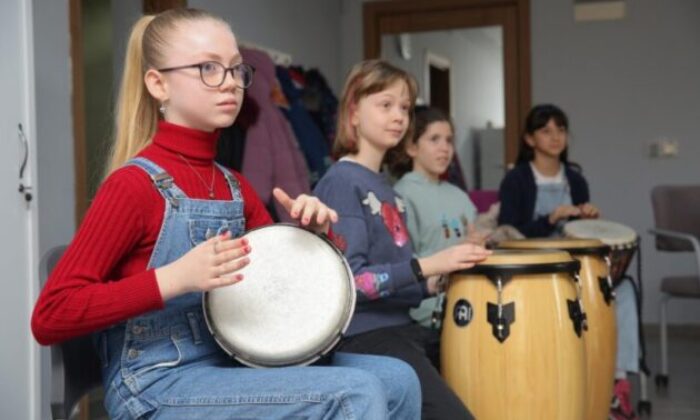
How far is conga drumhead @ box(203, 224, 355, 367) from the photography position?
4.67 feet

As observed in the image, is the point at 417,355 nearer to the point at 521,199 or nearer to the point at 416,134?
the point at 416,134

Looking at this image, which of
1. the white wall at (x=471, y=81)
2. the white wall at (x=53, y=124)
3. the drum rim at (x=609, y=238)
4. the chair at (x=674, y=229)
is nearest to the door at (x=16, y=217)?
the white wall at (x=53, y=124)

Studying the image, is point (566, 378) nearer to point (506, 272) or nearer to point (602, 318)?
point (506, 272)

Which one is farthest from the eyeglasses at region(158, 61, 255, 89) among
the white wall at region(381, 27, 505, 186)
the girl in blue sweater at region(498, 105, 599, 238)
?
the white wall at region(381, 27, 505, 186)

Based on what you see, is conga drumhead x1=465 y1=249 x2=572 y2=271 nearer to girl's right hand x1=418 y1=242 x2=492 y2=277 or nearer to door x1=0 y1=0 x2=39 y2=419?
girl's right hand x1=418 y1=242 x2=492 y2=277

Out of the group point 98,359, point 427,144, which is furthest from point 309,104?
point 98,359

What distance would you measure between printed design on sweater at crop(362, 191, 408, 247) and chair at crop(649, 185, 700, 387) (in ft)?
6.70

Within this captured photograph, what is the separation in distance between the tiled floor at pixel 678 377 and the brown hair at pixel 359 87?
179cm

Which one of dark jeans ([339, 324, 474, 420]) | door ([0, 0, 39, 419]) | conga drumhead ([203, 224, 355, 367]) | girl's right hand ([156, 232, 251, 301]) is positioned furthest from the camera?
door ([0, 0, 39, 419])

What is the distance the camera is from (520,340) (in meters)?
Result: 2.11

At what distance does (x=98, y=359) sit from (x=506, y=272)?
970 mm

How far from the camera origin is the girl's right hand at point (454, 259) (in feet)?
6.86

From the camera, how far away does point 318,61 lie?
5.67 meters

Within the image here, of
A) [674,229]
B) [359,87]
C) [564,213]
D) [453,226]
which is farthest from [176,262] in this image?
[674,229]
